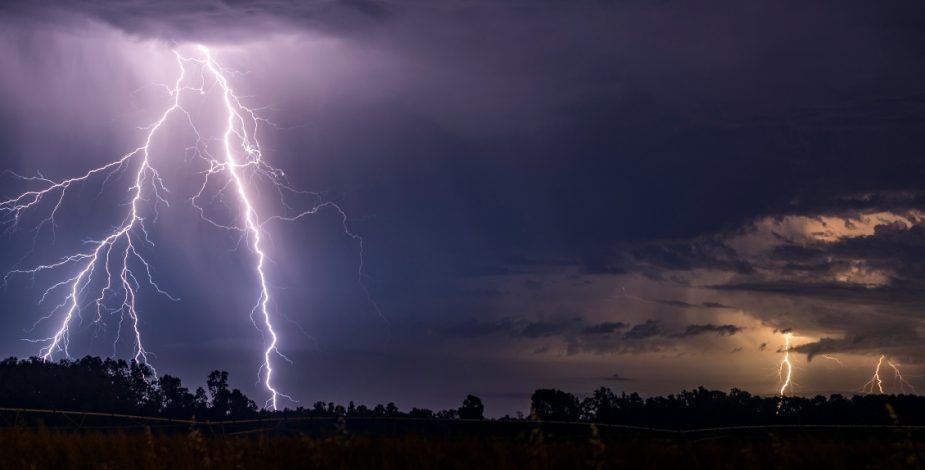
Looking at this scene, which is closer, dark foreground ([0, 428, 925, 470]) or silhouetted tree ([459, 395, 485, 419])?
dark foreground ([0, 428, 925, 470])

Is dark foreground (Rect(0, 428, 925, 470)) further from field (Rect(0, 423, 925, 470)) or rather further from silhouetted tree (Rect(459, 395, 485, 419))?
silhouetted tree (Rect(459, 395, 485, 419))

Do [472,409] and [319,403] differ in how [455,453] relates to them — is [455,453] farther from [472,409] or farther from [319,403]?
[319,403]

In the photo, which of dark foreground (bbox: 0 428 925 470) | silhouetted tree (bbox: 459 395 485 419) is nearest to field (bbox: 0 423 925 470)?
dark foreground (bbox: 0 428 925 470)

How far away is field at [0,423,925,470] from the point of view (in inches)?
486

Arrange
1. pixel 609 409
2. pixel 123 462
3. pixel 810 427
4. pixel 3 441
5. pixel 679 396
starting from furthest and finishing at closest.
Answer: pixel 609 409 < pixel 679 396 < pixel 810 427 < pixel 3 441 < pixel 123 462

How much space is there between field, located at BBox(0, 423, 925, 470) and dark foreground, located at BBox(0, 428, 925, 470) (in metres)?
0.02

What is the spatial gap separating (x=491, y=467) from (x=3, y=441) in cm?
969

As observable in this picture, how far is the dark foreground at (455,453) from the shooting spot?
40.5 feet

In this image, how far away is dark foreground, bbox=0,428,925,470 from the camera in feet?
40.5

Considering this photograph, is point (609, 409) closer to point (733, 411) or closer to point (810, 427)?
point (733, 411)

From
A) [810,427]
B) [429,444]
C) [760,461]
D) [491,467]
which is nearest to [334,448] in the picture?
[429,444]

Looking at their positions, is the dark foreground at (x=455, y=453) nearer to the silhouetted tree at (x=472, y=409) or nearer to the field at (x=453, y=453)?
the field at (x=453, y=453)

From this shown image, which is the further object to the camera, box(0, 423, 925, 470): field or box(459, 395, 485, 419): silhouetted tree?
box(459, 395, 485, 419): silhouetted tree

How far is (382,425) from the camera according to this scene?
79.8 feet
